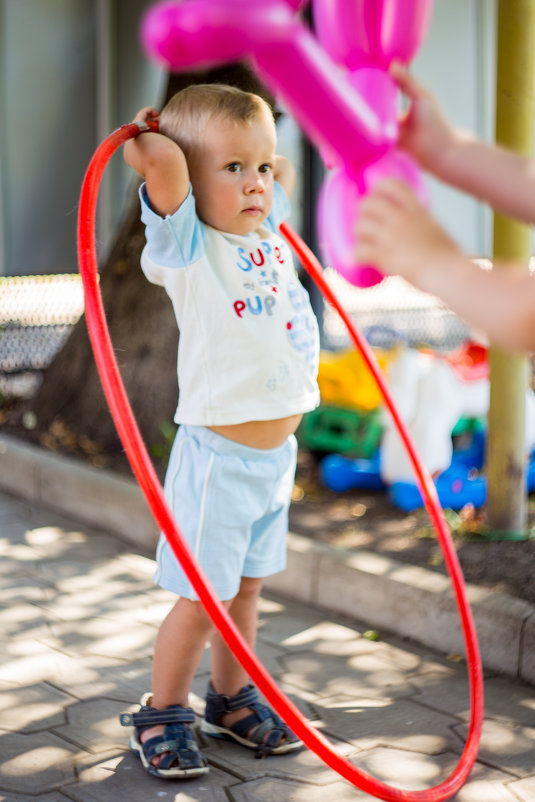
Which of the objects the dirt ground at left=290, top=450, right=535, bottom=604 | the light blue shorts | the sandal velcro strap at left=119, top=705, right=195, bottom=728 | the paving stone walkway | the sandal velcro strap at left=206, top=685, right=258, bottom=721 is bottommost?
the paving stone walkway

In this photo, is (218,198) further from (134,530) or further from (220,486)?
(134,530)

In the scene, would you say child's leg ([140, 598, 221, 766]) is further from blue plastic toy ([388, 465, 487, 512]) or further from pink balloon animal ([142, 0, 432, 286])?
blue plastic toy ([388, 465, 487, 512])

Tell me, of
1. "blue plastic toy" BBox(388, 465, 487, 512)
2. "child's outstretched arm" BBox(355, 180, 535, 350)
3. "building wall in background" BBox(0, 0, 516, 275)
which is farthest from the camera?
"building wall in background" BBox(0, 0, 516, 275)

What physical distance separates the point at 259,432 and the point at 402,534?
1687 millimetres

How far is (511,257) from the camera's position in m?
3.63

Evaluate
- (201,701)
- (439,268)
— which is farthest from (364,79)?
(201,701)

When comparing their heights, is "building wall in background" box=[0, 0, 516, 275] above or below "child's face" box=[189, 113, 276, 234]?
above

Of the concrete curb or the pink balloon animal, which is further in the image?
the concrete curb

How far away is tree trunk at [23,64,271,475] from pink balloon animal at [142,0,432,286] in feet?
11.3

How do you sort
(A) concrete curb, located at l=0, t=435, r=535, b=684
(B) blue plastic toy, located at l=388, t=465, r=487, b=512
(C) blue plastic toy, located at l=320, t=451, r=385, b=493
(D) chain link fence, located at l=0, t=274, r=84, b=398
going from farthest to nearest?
(D) chain link fence, located at l=0, t=274, r=84, b=398, (C) blue plastic toy, located at l=320, t=451, r=385, b=493, (B) blue plastic toy, located at l=388, t=465, r=487, b=512, (A) concrete curb, located at l=0, t=435, r=535, b=684

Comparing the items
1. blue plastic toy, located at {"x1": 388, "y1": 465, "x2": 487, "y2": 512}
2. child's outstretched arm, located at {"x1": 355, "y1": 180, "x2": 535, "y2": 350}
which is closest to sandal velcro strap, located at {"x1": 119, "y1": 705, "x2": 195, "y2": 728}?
child's outstretched arm, located at {"x1": 355, "y1": 180, "x2": 535, "y2": 350}

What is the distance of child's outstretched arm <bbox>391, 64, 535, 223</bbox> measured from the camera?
4.28 feet

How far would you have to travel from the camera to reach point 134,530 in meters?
4.34

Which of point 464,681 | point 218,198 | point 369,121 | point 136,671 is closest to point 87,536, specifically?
point 136,671
